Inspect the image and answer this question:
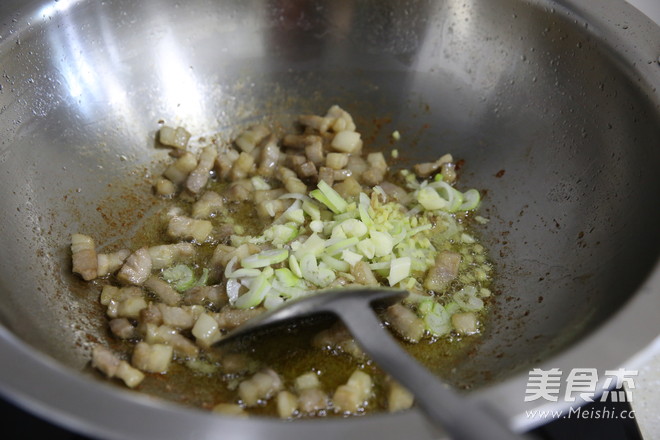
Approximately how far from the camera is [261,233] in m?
1.95

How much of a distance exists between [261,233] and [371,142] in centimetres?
58

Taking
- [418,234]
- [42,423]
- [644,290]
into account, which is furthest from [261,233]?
[644,290]

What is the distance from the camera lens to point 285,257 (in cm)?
176

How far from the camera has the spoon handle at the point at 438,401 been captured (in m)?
0.97

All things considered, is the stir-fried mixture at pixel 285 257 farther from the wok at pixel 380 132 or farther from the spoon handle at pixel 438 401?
the spoon handle at pixel 438 401

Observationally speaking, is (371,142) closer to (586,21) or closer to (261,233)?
(261,233)

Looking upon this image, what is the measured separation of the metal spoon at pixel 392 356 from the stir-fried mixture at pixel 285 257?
5.2 inches

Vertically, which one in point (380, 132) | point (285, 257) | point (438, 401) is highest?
point (380, 132)

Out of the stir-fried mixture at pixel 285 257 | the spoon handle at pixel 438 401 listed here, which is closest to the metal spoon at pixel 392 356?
the spoon handle at pixel 438 401

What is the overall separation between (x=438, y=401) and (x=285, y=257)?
2.64 feet

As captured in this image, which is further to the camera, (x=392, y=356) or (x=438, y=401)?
(x=392, y=356)

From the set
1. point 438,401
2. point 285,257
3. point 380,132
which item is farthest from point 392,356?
point 380,132

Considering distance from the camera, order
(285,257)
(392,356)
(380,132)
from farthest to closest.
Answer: (380,132)
(285,257)
(392,356)

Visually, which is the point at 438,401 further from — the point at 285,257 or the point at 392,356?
the point at 285,257
